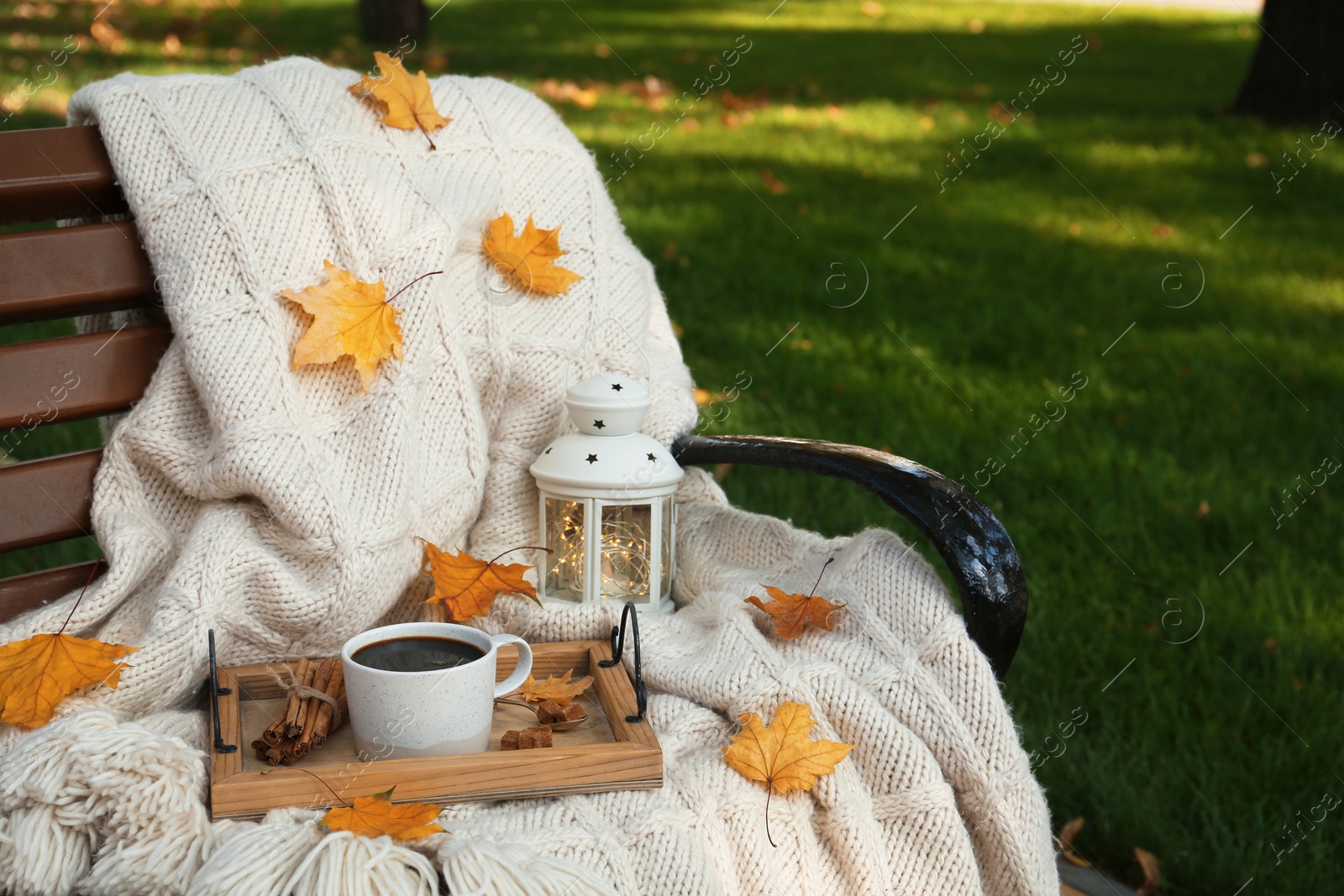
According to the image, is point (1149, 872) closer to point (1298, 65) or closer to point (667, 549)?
point (667, 549)

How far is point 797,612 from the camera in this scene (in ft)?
5.20

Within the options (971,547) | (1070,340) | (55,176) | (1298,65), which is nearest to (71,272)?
(55,176)

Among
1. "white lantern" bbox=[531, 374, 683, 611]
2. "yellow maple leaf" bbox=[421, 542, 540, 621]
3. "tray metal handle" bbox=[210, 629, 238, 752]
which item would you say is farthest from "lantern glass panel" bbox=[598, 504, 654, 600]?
"tray metal handle" bbox=[210, 629, 238, 752]

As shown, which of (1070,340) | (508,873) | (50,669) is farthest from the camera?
(1070,340)

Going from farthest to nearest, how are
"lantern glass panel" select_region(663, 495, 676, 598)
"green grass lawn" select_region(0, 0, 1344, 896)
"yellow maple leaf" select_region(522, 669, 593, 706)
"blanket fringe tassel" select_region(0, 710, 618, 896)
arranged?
"green grass lawn" select_region(0, 0, 1344, 896) → "lantern glass panel" select_region(663, 495, 676, 598) → "yellow maple leaf" select_region(522, 669, 593, 706) → "blanket fringe tassel" select_region(0, 710, 618, 896)

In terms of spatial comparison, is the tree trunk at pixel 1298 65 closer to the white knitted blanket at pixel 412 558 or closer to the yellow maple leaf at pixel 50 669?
the white knitted blanket at pixel 412 558

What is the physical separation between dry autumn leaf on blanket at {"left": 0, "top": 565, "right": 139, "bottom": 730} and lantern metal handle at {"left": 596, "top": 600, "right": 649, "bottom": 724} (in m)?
0.57

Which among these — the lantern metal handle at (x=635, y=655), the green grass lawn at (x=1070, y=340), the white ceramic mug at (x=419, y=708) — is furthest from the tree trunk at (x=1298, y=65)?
the white ceramic mug at (x=419, y=708)

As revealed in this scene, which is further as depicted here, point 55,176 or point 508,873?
point 55,176

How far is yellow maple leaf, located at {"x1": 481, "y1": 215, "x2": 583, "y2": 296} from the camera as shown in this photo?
1.86m

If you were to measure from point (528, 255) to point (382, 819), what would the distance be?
935 millimetres

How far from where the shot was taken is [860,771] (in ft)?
4.73

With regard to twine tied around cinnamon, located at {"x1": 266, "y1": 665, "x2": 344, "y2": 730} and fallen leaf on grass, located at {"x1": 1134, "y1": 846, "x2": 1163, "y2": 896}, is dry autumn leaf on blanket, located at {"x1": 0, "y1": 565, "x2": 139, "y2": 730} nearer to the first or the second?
twine tied around cinnamon, located at {"x1": 266, "y1": 665, "x2": 344, "y2": 730}

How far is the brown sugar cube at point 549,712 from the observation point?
145cm
